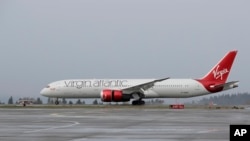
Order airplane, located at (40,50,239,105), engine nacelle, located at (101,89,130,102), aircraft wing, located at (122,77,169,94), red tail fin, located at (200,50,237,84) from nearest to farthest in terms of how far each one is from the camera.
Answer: engine nacelle, located at (101,89,130,102) < aircraft wing, located at (122,77,169,94) < airplane, located at (40,50,239,105) < red tail fin, located at (200,50,237,84)

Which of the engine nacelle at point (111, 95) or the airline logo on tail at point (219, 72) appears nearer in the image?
the engine nacelle at point (111, 95)

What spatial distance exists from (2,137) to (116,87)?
139ft

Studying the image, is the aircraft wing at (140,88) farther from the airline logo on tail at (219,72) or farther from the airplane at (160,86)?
the airline logo on tail at (219,72)

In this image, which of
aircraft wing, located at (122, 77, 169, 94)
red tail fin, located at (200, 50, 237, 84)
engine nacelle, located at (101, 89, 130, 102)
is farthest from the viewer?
red tail fin, located at (200, 50, 237, 84)

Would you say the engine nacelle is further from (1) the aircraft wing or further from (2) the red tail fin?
(2) the red tail fin

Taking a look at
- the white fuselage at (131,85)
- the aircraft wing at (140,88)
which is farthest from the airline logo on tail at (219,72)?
A: the aircraft wing at (140,88)

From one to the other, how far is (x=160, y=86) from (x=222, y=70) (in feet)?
22.9

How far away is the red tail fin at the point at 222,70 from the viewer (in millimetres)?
56000

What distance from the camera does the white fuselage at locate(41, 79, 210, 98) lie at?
56094mm

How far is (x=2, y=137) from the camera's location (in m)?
14.6

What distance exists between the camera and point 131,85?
5650cm

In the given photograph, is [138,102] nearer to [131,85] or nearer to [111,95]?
[131,85]

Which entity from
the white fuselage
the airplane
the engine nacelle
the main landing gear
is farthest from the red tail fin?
the engine nacelle

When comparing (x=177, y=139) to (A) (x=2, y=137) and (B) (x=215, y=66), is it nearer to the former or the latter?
(A) (x=2, y=137)
